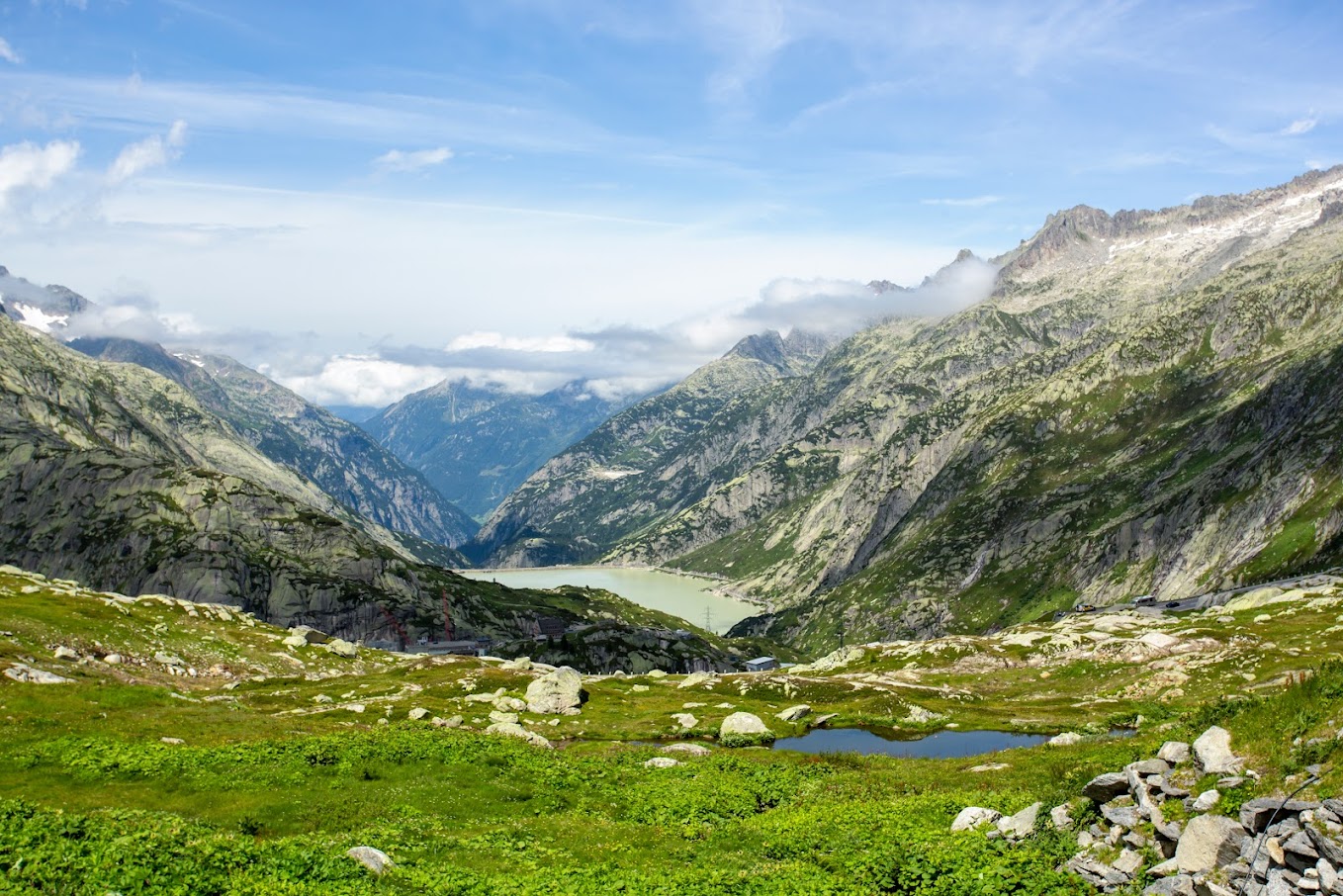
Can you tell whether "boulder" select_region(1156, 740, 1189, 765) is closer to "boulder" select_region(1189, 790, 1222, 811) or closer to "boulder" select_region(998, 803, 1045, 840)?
"boulder" select_region(1189, 790, 1222, 811)

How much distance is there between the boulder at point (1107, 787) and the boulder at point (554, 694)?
60.9 metres

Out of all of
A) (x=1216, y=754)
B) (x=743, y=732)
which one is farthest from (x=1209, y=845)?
(x=743, y=732)

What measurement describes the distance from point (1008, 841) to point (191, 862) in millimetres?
21587

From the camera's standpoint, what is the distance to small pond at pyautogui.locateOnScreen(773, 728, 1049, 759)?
63875 mm

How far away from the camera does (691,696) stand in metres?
99.9

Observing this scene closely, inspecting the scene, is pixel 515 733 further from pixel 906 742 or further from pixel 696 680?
pixel 696 680

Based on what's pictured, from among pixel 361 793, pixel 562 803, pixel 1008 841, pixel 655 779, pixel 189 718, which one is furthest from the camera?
pixel 189 718

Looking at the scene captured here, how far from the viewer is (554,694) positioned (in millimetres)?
81500

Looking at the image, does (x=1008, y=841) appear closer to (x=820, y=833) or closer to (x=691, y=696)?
(x=820, y=833)

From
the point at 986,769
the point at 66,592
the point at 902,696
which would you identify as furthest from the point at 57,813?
the point at 66,592

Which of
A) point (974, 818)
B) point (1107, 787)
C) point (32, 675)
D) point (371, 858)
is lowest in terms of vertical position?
point (32, 675)

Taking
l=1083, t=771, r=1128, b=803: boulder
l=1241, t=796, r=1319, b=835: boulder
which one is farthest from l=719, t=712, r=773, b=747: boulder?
l=1241, t=796, r=1319, b=835: boulder

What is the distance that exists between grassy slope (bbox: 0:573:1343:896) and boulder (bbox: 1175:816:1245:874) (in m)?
2.07

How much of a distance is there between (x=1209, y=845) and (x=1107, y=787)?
5129 millimetres
